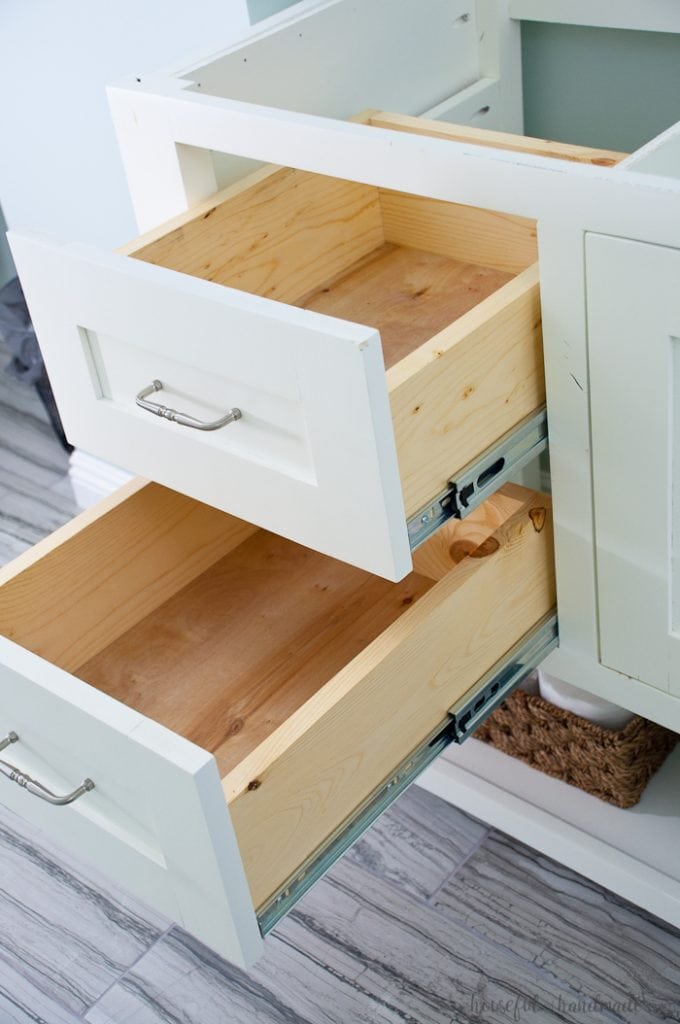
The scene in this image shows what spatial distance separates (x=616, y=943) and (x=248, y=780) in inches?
24.2

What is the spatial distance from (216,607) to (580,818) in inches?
16.7

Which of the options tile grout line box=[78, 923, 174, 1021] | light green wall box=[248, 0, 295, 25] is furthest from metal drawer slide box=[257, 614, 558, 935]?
light green wall box=[248, 0, 295, 25]

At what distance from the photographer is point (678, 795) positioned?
1229 millimetres

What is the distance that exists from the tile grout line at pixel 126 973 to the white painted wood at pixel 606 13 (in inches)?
37.9

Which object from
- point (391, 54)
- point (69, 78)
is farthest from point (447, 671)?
point (69, 78)

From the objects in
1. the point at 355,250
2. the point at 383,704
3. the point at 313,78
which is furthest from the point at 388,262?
the point at 383,704

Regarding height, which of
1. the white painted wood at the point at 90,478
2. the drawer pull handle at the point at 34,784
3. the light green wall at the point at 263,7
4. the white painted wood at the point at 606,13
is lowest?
the white painted wood at the point at 90,478

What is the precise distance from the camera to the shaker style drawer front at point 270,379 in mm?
750

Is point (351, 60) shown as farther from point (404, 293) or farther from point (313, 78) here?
point (404, 293)

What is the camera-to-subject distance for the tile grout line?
1217 millimetres

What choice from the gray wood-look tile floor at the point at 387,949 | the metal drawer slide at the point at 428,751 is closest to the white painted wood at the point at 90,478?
the gray wood-look tile floor at the point at 387,949

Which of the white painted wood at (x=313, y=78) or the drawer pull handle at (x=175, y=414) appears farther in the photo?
the white painted wood at (x=313, y=78)

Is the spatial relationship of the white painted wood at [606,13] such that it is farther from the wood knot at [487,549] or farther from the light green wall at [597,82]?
the wood knot at [487,549]

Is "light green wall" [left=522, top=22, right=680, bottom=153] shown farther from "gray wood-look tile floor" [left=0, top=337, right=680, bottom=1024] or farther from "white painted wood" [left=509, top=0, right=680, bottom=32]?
"gray wood-look tile floor" [left=0, top=337, right=680, bottom=1024]
